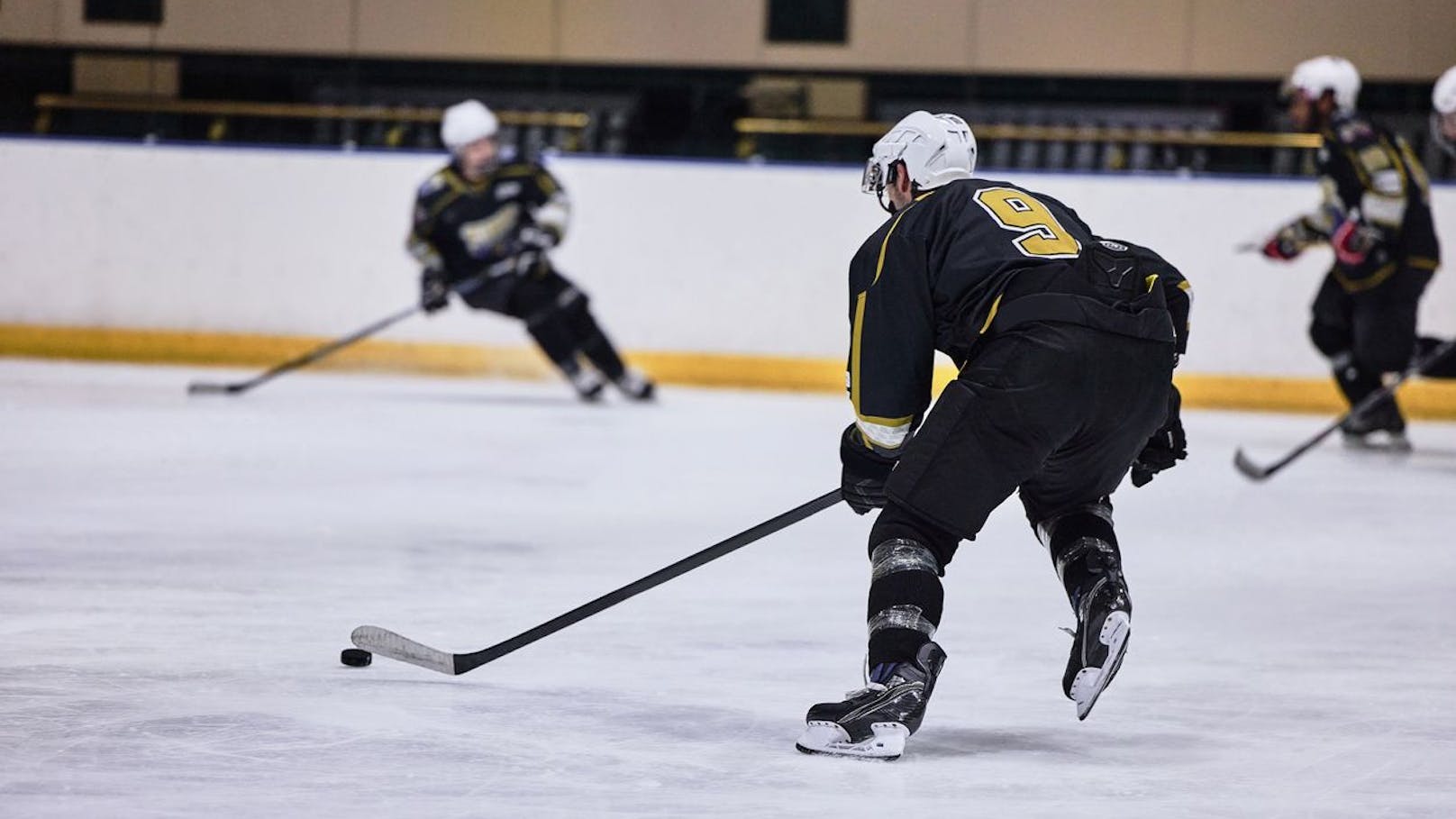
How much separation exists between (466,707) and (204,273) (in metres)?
6.48

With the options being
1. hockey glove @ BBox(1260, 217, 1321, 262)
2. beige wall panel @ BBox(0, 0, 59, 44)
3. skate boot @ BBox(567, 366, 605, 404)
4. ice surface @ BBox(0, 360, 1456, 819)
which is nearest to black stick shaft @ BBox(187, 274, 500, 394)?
skate boot @ BBox(567, 366, 605, 404)

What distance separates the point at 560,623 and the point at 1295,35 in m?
8.07

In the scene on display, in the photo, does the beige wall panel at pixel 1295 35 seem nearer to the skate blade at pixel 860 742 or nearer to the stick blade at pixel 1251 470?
the stick blade at pixel 1251 470

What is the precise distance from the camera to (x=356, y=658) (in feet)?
9.80

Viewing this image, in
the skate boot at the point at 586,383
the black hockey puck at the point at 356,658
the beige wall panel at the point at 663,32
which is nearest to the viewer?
the black hockey puck at the point at 356,658

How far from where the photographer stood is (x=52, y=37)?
1019 cm

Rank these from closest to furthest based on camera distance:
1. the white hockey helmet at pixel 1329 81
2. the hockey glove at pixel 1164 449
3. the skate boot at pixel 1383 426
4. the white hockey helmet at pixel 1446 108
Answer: the hockey glove at pixel 1164 449
the white hockey helmet at pixel 1446 108
the white hockey helmet at pixel 1329 81
the skate boot at pixel 1383 426

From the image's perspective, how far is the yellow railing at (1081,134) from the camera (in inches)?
347

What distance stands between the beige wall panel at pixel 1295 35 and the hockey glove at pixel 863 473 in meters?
7.96

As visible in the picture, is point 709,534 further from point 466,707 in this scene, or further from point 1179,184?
point 1179,184

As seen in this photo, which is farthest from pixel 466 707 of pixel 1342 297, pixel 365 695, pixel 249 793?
pixel 1342 297

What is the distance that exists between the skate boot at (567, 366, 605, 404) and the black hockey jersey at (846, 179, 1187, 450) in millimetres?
5288

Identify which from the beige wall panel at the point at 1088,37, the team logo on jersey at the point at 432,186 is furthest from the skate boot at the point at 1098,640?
the beige wall panel at the point at 1088,37

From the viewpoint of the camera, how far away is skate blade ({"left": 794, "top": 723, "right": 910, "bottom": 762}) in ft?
8.04
